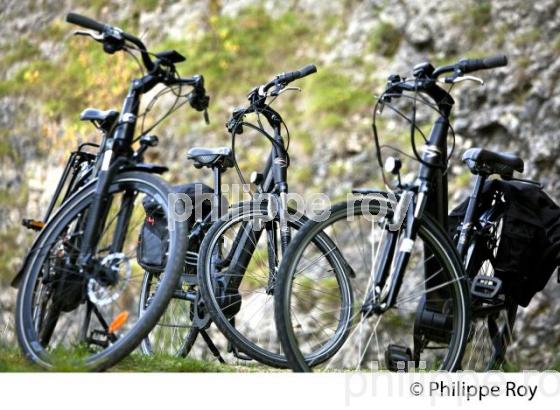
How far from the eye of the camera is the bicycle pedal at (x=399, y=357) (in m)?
3.98

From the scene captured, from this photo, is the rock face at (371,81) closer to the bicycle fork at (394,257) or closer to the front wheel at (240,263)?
the front wheel at (240,263)

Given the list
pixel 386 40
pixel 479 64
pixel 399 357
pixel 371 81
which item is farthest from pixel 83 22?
pixel 386 40

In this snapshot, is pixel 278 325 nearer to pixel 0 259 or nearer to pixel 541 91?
pixel 541 91

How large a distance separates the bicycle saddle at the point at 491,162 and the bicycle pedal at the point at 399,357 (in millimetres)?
1082

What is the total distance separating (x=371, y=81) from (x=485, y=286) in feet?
17.6

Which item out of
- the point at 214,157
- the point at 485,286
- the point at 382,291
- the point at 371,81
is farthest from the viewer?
the point at 371,81

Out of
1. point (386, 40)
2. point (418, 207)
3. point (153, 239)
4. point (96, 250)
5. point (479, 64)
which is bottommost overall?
point (96, 250)

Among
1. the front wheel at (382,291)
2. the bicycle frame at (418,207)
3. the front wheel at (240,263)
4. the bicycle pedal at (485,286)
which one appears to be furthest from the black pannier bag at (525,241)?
the front wheel at (240,263)

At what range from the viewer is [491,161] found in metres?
4.34

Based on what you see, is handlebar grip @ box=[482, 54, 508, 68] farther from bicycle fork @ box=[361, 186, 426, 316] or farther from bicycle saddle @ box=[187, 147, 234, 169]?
bicycle saddle @ box=[187, 147, 234, 169]

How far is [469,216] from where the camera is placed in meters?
4.38

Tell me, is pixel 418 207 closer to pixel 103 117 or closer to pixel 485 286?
pixel 485 286

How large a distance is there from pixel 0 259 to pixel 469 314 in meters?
7.93

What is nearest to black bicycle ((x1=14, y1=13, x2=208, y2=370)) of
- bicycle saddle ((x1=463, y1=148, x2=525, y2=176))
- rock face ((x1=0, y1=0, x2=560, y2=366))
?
bicycle saddle ((x1=463, y1=148, x2=525, y2=176))
